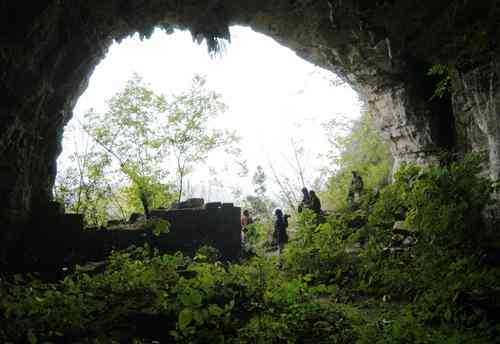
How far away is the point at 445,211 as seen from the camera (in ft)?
17.0

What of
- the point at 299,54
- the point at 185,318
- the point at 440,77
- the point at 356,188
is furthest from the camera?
the point at 356,188

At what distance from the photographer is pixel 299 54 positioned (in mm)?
13656

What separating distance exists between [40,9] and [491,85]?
A: 33.3 ft

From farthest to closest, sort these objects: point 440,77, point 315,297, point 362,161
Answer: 1. point 362,161
2. point 440,77
3. point 315,297

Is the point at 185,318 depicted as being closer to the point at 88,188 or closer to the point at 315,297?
the point at 315,297

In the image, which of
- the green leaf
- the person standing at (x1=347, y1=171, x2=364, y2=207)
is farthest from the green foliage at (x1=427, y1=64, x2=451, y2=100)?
the green leaf

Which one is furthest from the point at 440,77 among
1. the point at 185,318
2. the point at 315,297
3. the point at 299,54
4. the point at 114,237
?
the point at 185,318

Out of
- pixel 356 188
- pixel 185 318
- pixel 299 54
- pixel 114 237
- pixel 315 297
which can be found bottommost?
pixel 315 297

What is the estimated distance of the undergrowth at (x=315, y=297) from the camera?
8.54 ft

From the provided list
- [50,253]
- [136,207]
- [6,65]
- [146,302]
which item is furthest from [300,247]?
[136,207]

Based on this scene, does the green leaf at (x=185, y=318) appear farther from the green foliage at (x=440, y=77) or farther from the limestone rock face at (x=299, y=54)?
the green foliage at (x=440, y=77)

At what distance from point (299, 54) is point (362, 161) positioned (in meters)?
6.87

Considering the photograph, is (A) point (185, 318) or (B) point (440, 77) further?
(B) point (440, 77)

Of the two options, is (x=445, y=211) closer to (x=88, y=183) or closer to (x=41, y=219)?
(x=41, y=219)
